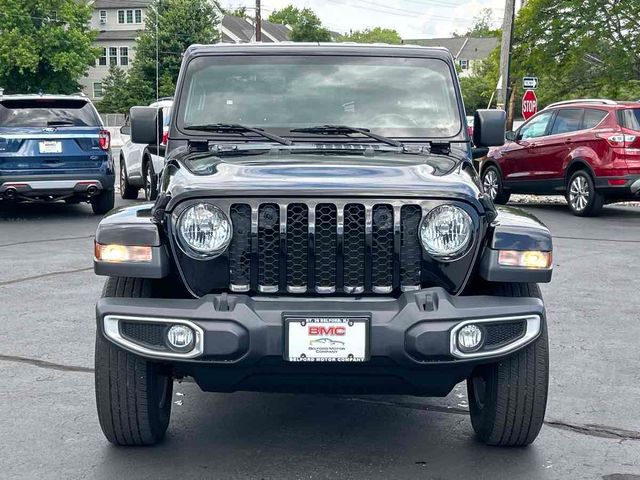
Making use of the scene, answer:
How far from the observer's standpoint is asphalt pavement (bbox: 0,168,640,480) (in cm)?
448

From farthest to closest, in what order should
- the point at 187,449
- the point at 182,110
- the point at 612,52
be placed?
the point at 612,52
the point at 182,110
the point at 187,449

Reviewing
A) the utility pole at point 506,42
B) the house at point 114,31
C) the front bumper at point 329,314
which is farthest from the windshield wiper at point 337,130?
the house at point 114,31

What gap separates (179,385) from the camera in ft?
19.2

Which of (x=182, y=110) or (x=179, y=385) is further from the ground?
(x=182, y=110)

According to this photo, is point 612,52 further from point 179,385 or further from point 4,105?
point 179,385

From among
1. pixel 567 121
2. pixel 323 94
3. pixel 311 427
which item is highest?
pixel 323 94

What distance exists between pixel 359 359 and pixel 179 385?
204 centimetres

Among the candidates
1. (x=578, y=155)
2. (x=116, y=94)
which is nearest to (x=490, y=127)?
(x=578, y=155)

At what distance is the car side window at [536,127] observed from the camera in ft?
55.3

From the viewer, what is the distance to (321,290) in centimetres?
430

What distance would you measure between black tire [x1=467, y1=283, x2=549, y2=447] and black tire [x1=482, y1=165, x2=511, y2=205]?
44.1ft

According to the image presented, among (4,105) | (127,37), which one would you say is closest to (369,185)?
(4,105)

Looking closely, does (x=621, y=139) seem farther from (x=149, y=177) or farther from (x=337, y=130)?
(x=337, y=130)

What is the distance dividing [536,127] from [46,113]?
778 centimetres
